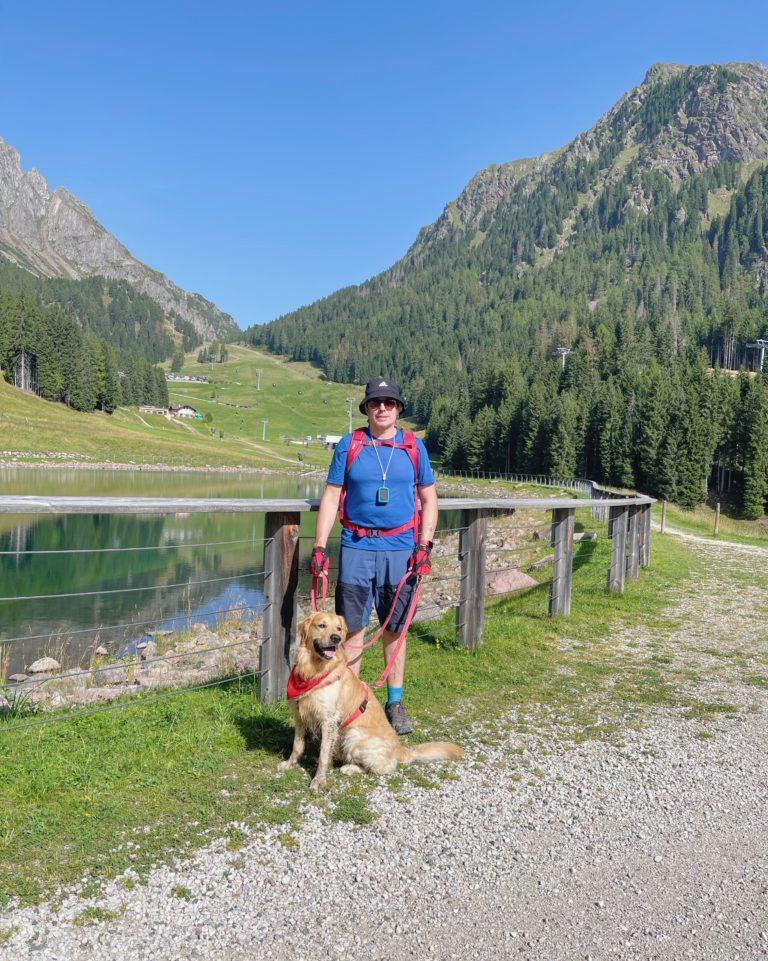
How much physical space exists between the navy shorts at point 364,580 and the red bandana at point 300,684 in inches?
35.8

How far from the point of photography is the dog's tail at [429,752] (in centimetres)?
497

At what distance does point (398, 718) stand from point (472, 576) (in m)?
2.88

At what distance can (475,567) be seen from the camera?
828 centimetres

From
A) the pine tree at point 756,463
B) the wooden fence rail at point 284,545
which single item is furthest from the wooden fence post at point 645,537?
the pine tree at point 756,463

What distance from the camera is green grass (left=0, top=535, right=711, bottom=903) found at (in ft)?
12.0

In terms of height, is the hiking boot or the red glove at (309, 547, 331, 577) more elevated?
the red glove at (309, 547, 331, 577)

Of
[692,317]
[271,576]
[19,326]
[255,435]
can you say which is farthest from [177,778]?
[692,317]

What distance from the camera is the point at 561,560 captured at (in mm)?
10516

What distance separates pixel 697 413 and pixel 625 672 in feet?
248

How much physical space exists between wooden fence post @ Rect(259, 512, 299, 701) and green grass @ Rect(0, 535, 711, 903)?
0.29 m

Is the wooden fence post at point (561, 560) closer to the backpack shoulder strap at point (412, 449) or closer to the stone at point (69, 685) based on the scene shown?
the backpack shoulder strap at point (412, 449)

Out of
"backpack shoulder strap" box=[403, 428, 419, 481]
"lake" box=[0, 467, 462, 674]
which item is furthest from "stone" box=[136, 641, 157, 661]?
"backpack shoulder strap" box=[403, 428, 419, 481]

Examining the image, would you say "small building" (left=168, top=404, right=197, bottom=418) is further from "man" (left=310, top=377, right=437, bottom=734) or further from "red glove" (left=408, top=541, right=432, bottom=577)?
"red glove" (left=408, top=541, right=432, bottom=577)

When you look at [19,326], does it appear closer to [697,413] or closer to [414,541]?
[697,413]
